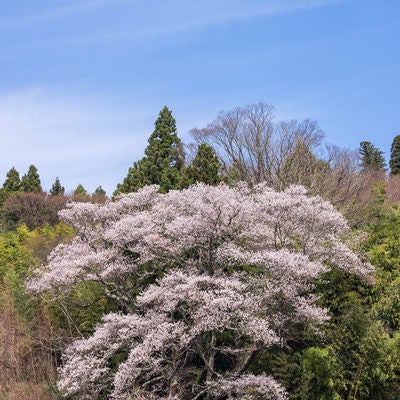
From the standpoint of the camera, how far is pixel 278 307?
37.1 feet

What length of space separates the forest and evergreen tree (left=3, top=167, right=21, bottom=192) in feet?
98.3

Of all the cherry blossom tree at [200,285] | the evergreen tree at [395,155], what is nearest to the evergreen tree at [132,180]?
the cherry blossom tree at [200,285]

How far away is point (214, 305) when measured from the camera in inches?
406

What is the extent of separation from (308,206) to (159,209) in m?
3.39

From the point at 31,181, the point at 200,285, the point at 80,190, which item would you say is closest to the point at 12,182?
the point at 31,181

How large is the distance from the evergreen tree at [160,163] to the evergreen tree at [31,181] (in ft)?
72.8

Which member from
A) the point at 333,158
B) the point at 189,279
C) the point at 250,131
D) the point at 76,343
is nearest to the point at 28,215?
the point at 250,131

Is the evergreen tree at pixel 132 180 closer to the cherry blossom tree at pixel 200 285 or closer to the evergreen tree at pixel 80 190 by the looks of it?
the cherry blossom tree at pixel 200 285

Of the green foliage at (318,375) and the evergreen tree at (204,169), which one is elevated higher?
the evergreen tree at (204,169)

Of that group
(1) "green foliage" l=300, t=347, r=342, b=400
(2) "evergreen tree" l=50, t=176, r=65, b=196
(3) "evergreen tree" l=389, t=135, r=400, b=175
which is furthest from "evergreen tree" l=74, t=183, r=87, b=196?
(1) "green foliage" l=300, t=347, r=342, b=400

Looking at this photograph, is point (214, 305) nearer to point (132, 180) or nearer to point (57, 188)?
point (132, 180)

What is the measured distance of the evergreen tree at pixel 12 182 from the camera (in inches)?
1725

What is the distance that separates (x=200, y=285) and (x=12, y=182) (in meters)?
36.3

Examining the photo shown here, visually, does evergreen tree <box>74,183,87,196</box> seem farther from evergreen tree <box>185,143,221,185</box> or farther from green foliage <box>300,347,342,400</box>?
green foliage <box>300,347,342,400</box>
